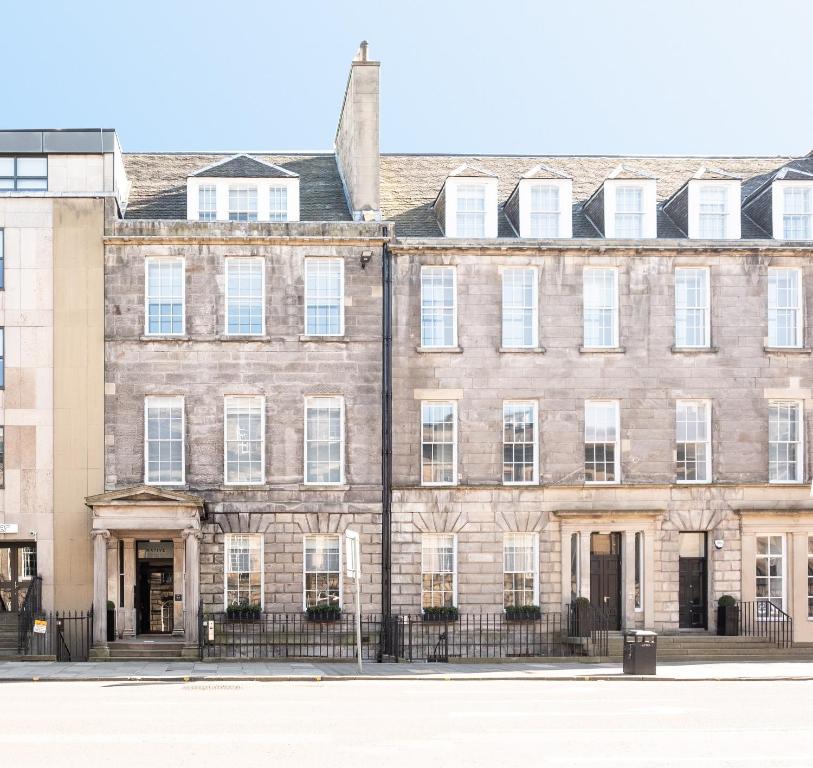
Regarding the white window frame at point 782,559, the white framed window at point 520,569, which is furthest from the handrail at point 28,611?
the white window frame at point 782,559

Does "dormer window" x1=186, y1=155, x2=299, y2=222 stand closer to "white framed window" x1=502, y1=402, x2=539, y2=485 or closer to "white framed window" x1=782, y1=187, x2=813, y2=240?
"white framed window" x1=502, y1=402, x2=539, y2=485

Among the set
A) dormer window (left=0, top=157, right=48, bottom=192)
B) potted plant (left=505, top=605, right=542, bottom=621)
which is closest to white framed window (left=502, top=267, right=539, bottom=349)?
potted plant (left=505, top=605, right=542, bottom=621)

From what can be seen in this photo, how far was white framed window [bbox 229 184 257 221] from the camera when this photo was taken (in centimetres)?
3139

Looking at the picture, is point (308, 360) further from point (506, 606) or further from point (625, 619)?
point (625, 619)

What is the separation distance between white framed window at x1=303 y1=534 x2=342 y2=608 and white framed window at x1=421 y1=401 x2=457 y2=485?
3001mm

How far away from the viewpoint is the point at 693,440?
31375 mm

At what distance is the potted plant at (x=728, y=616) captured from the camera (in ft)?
99.6

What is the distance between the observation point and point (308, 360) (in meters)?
30.5

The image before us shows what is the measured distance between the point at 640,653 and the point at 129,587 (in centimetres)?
1327

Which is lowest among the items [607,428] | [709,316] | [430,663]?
[430,663]

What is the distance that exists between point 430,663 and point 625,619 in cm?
571

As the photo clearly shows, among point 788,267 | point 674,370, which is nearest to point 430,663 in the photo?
point 674,370

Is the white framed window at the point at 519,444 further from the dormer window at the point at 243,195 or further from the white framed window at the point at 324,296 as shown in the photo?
→ the dormer window at the point at 243,195
